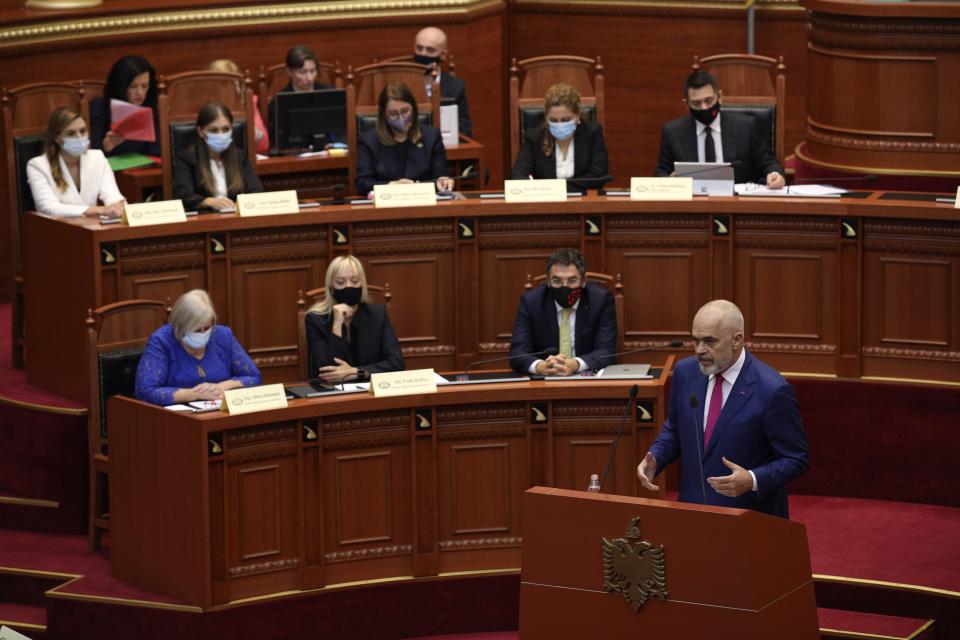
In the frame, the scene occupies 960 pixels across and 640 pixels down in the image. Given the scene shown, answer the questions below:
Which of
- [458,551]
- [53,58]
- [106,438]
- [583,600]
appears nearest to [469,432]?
[458,551]

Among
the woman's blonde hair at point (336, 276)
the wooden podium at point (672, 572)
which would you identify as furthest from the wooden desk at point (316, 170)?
the wooden podium at point (672, 572)

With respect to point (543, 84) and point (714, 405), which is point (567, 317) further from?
point (543, 84)

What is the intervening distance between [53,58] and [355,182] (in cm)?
201

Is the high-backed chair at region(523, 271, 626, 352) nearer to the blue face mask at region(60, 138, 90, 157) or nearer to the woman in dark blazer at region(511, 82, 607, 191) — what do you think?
the woman in dark blazer at region(511, 82, 607, 191)

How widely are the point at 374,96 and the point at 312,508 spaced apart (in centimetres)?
267

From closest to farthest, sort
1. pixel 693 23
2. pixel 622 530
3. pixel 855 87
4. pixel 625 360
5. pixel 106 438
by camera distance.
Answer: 1. pixel 622 530
2. pixel 106 438
3. pixel 625 360
4. pixel 855 87
5. pixel 693 23

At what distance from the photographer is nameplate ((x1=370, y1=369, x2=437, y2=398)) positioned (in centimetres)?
641

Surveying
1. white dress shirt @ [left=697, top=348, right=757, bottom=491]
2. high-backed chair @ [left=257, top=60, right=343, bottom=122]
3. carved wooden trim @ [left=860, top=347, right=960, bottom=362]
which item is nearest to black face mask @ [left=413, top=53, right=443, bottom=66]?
high-backed chair @ [left=257, top=60, right=343, bottom=122]

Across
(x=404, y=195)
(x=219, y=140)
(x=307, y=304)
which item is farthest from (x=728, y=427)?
(x=219, y=140)

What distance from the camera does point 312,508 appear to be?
6.42 meters

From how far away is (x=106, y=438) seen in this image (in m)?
6.79

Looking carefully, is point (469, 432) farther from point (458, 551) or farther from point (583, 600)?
point (583, 600)

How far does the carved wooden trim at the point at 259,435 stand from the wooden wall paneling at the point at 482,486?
53 cm

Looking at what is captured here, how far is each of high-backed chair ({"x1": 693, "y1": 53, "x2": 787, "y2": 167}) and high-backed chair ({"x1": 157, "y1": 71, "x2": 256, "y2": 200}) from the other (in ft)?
6.49
